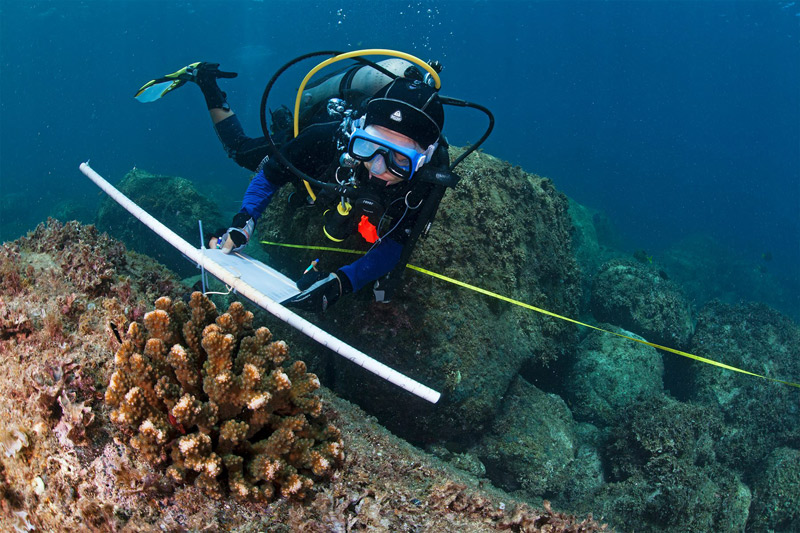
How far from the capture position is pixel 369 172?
384cm

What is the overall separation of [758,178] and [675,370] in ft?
278

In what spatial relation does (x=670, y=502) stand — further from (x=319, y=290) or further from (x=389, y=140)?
(x=389, y=140)

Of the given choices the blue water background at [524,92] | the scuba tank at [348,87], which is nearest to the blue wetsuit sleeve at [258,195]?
the scuba tank at [348,87]

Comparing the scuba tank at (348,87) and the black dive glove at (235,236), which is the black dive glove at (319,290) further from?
the scuba tank at (348,87)

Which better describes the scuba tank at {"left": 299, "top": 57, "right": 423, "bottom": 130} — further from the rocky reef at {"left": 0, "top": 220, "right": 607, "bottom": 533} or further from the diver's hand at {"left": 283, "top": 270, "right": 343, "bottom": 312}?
the rocky reef at {"left": 0, "top": 220, "right": 607, "bottom": 533}

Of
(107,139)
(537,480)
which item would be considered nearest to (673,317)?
(537,480)

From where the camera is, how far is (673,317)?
9.61 meters

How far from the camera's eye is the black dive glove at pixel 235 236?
13.1 feet

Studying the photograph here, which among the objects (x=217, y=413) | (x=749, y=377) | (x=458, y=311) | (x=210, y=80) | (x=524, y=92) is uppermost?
(x=524, y=92)

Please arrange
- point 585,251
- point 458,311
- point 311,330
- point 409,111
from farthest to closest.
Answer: point 585,251 < point 458,311 < point 409,111 < point 311,330

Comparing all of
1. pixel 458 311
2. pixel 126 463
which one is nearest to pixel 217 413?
pixel 126 463

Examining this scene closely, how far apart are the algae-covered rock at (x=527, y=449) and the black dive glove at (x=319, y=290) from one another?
9.85 feet

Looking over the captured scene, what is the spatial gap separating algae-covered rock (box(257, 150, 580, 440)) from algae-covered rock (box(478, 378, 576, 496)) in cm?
42

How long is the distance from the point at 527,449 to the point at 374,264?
3401 mm
